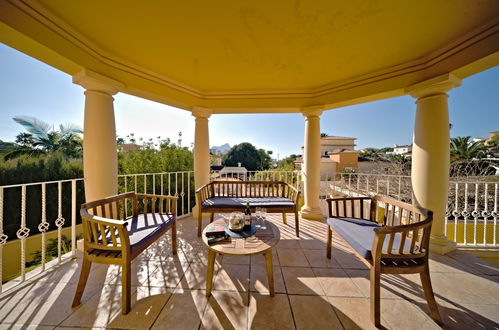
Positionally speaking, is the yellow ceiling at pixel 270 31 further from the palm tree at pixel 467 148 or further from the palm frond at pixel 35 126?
the palm tree at pixel 467 148

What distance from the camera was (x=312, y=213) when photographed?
11.6 feet

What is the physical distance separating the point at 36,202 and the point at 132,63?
7.18 m

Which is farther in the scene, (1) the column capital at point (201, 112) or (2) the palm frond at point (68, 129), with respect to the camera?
(2) the palm frond at point (68, 129)

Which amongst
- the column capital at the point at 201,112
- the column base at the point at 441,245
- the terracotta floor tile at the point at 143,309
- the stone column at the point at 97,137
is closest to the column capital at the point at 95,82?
the stone column at the point at 97,137

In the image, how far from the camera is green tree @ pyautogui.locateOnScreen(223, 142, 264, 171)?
2219 cm

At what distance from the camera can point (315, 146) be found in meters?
3.53

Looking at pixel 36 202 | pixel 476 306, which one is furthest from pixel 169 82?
pixel 36 202

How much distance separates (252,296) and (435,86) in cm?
327

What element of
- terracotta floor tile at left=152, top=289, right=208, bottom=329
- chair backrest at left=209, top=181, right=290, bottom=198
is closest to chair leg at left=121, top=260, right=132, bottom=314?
terracotta floor tile at left=152, top=289, right=208, bottom=329

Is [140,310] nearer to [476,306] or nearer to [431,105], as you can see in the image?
[476,306]

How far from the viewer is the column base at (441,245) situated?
230cm

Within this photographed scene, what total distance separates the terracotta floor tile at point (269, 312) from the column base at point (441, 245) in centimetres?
230

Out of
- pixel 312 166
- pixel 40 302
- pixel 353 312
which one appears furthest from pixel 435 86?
pixel 40 302

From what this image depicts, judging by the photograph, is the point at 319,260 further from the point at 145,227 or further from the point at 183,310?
the point at 145,227
